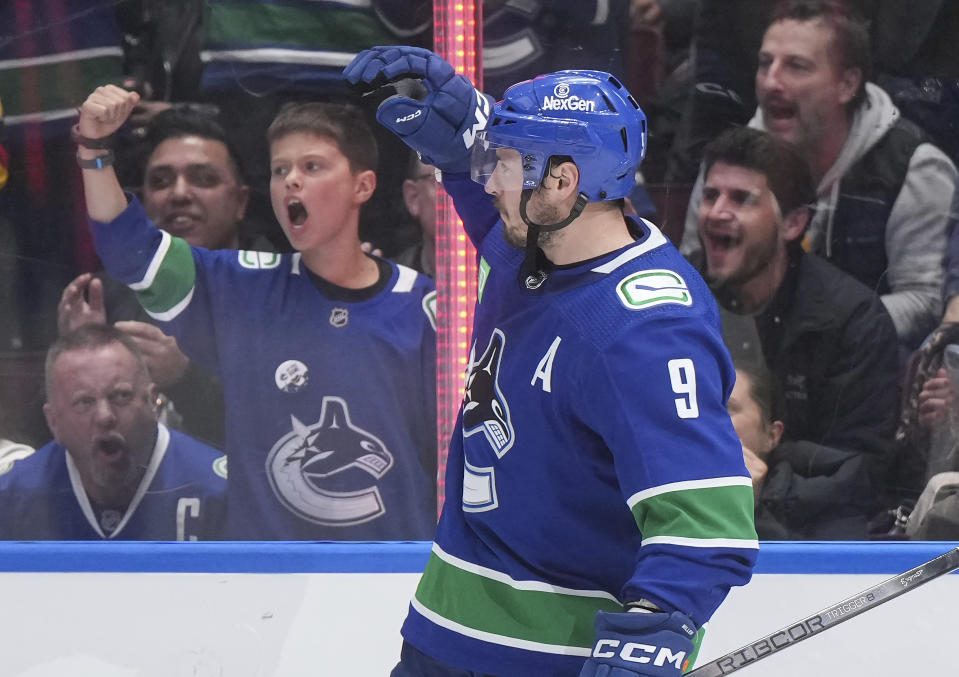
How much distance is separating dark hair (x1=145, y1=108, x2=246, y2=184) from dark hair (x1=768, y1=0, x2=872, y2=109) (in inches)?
56.0

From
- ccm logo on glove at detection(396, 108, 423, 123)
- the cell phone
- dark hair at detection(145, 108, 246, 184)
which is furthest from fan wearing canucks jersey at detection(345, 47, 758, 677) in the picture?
the cell phone

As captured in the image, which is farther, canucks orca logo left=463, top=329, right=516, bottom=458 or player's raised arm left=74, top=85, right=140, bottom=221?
player's raised arm left=74, top=85, right=140, bottom=221

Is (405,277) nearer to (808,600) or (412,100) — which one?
(412,100)

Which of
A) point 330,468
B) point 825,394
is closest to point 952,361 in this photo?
point 825,394

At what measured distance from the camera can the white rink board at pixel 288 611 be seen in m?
2.39

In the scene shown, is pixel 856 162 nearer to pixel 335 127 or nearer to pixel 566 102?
pixel 335 127

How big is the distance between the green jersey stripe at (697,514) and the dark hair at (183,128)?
172 cm

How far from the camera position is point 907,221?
2572mm

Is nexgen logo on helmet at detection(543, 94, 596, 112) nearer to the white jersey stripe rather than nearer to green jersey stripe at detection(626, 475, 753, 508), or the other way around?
green jersey stripe at detection(626, 475, 753, 508)

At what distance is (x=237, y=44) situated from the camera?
249 cm

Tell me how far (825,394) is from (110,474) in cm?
192

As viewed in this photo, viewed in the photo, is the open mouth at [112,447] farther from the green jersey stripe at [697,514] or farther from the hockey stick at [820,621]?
the green jersey stripe at [697,514]

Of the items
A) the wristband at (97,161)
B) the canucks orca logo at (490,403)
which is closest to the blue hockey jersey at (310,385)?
the wristband at (97,161)

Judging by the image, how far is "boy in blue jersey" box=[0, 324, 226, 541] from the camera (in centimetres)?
260
